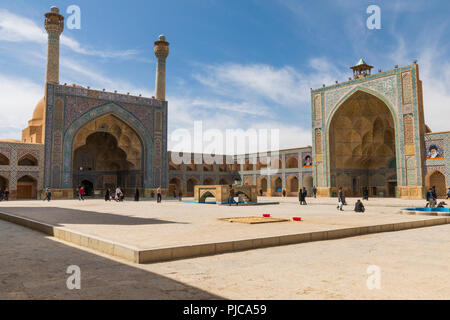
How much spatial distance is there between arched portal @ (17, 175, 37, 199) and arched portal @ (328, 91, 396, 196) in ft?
74.8

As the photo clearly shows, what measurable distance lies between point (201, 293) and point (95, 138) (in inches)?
1269

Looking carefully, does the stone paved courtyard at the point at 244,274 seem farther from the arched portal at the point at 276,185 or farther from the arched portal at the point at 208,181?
the arched portal at the point at 208,181

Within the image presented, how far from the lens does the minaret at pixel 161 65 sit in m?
31.7

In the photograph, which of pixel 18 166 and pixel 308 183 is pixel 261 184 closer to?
pixel 308 183

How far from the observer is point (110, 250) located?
5.24 meters

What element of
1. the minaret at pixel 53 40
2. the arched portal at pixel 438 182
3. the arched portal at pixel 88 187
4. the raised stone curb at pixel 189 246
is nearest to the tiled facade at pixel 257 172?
the arched portal at pixel 88 187

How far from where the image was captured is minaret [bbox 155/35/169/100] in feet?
104

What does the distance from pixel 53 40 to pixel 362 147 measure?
26.0m

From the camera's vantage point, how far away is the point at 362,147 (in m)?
31.6

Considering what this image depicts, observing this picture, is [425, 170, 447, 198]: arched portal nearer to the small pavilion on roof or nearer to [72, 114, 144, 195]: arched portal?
the small pavilion on roof

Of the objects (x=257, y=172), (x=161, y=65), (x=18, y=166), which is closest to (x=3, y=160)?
(x=18, y=166)
